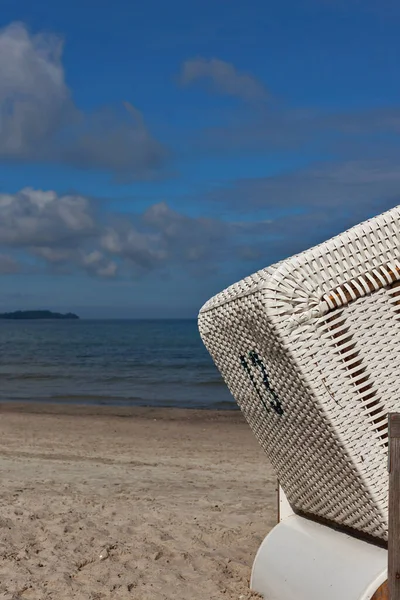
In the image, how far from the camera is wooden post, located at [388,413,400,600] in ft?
9.26

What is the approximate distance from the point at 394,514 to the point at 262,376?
0.94 metres

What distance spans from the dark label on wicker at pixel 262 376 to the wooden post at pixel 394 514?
0.76 m

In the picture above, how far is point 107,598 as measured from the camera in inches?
167

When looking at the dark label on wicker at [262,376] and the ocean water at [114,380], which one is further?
the ocean water at [114,380]

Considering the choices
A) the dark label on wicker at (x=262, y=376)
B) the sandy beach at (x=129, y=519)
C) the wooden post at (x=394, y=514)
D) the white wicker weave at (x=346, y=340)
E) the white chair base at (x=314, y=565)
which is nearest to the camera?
the wooden post at (x=394, y=514)

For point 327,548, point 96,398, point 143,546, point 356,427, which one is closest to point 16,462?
point 143,546

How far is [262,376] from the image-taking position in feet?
11.7

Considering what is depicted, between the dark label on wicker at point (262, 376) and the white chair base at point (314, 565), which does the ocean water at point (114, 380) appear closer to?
the white chair base at point (314, 565)

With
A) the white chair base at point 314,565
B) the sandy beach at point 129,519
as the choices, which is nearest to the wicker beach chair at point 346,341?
the white chair base at point 314,565

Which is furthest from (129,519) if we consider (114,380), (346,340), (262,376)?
(114,380)

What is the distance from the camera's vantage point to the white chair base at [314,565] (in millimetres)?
3230

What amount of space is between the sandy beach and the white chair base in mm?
368

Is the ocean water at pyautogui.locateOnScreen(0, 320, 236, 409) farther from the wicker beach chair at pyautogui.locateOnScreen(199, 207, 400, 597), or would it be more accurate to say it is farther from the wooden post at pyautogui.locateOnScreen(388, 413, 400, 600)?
the wooden post at pyautogui.locateOnScreen(388, 413, 400, 600)

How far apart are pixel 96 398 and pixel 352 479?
61.4 feet
